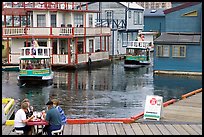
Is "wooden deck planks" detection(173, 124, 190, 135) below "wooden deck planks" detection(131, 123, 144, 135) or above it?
above

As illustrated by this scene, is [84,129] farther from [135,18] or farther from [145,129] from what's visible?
[135,18]

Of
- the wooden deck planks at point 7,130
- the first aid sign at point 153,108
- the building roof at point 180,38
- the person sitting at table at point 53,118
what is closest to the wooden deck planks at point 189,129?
the first aid sign at point 153,108

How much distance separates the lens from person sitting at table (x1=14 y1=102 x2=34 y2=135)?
9961 millimetres

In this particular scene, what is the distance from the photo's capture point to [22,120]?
9.98 meters

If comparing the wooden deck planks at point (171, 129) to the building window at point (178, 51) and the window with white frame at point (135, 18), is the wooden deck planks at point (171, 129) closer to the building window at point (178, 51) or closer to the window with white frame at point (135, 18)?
the building window at point (178, 51)

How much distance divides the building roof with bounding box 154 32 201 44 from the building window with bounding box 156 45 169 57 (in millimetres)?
397

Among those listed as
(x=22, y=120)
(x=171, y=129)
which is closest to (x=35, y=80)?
(x=171, y=129)

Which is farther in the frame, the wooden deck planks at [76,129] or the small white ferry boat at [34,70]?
the small white ferry boat at [34,70]

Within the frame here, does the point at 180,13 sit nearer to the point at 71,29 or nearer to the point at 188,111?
the point at 71,29

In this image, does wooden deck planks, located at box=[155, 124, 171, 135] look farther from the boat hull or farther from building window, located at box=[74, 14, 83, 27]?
building window, located at box=[74, 14, 83, 27]

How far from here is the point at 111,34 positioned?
4725 cm

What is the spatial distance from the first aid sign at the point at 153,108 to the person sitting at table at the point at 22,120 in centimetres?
440

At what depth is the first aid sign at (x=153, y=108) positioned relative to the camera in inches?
520

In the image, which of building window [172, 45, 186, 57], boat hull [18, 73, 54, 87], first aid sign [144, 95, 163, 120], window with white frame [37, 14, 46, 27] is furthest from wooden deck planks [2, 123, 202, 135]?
window with white frame [37, 14, 46, 27]
